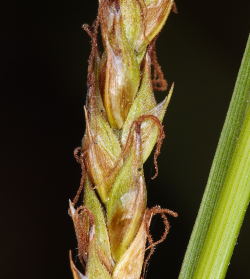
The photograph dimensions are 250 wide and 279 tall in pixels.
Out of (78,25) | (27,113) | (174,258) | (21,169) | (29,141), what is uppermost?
(78,25)

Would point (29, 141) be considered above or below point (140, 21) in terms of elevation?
below

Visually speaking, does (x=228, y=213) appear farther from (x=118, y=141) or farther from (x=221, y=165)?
(x=118, y=141)

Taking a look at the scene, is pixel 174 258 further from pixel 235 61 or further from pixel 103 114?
pixel 103 114

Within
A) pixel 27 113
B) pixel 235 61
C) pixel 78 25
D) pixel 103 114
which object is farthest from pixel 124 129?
pixel 235 61

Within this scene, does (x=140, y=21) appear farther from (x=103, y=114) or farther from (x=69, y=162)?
(x=69, y=162)

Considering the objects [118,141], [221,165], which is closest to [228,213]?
[221,165]

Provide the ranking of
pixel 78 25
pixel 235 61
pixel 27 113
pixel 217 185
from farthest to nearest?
pixel 235 61 < pixel 78 25 < pixel 27 113 < pixel 217 185

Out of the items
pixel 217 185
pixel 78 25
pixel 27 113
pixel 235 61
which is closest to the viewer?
pixel 217 185

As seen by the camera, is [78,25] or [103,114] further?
[78,25]
